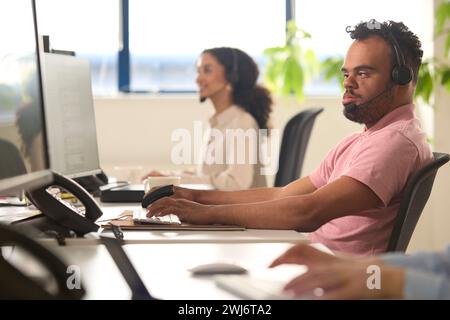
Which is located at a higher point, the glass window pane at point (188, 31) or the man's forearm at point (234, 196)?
the glass window pane at point (188, 31)

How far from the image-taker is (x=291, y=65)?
4.22 metres

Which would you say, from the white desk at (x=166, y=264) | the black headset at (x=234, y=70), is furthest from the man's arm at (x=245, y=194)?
the black headset at (x=234, y=70)

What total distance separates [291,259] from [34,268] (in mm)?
297

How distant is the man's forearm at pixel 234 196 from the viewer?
1966mm

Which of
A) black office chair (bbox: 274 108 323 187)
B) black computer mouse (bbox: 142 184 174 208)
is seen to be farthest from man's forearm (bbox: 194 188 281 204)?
black office chair (bbox: 274 108 323 187)

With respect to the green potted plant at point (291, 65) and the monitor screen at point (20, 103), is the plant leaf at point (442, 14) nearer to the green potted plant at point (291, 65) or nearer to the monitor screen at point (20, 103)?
the green potted plant at point (291, 65)

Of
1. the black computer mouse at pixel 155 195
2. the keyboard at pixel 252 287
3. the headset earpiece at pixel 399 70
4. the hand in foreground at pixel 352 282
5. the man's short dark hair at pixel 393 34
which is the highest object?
the man's short dark hair at pixel 393 34

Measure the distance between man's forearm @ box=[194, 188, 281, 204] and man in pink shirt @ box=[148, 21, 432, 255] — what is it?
0.13ft

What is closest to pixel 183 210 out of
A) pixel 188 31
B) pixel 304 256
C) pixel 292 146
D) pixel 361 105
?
pixel 361 105

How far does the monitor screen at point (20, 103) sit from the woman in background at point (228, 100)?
1.93 metres

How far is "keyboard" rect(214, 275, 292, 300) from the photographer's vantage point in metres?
0.84

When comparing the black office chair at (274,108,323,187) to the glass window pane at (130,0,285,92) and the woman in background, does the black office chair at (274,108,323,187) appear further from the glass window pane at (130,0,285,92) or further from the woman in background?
the glass window pane at (130,0,285,92)

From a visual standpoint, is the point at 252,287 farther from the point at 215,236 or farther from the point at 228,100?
the point at 228,100

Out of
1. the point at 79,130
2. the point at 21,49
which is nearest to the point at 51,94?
the point at 79,130
